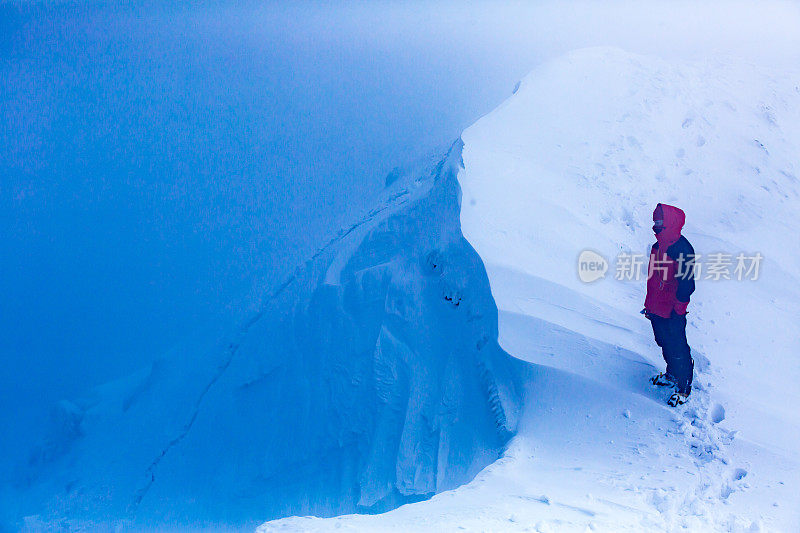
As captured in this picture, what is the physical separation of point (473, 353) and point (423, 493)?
3.13ft

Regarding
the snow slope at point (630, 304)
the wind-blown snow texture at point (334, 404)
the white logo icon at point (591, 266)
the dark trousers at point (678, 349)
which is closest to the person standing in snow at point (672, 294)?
the dark trousers at point (678, 349)

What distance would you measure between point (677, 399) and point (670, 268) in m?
0.70

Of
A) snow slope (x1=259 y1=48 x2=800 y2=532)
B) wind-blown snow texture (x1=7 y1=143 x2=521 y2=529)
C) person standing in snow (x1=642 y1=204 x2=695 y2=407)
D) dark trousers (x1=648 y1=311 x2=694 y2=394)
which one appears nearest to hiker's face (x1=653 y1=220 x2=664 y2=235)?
person standing in snow (x1=642 y1=204 x2=695 y2=407)

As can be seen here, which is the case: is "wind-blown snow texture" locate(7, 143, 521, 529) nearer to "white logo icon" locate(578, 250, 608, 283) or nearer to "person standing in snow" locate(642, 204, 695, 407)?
"white logo icon" locate(578, 250, 608, 283)

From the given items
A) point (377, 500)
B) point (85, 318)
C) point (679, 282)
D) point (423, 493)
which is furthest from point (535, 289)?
point (85, 318)

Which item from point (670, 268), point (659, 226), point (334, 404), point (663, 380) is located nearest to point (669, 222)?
point (659, 226)

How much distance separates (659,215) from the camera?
2.56 metres

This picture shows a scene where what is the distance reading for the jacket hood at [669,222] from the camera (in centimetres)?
255

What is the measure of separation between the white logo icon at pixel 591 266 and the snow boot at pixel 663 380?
82 centimetres

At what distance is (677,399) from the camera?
8.91 feet

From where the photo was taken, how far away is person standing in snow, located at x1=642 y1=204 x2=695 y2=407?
260 cm

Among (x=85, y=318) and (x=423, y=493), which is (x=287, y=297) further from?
(x=85, y=318)

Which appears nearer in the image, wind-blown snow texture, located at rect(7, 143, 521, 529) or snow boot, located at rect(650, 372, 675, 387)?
snow boot, located at rect(650, 372, 675, 387)

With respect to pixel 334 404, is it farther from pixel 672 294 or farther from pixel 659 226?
pixel 659 226
